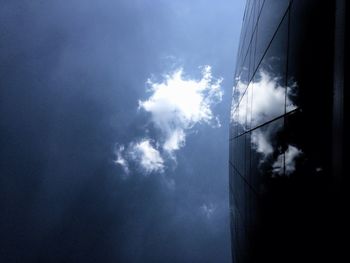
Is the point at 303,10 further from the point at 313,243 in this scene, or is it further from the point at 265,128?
the point at 313,243

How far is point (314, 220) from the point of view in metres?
3.81

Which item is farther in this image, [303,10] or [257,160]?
[257,160]

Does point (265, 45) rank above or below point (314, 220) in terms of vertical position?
above

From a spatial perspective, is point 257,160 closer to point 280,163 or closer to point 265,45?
point 280,163

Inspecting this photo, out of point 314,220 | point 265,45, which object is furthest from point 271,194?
point 265,45

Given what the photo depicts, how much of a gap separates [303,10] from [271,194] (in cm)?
406

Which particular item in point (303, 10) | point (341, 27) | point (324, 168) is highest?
point (303, 10)

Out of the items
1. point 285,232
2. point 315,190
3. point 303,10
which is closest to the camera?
point 315,190

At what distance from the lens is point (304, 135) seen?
4.24m

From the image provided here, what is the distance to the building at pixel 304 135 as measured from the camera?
3240 mm

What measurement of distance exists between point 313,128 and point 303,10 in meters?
2.25

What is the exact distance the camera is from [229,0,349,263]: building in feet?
10.6

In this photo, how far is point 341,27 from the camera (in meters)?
3.24

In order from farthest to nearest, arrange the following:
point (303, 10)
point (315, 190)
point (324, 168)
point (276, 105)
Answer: point (276, 105) < point (303, 10) < point (315, 190) < point (324, 168)
